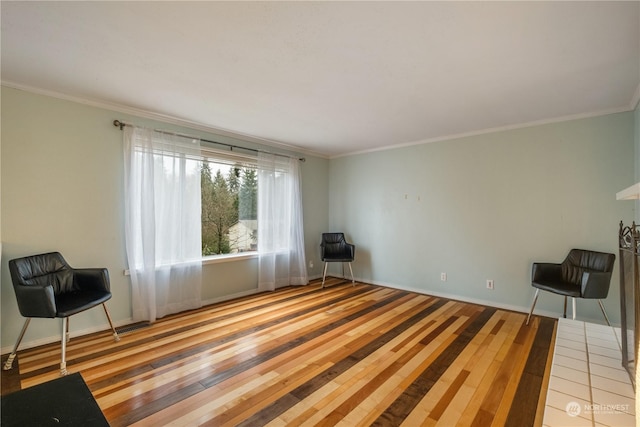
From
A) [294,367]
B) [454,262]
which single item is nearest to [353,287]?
[454,262]

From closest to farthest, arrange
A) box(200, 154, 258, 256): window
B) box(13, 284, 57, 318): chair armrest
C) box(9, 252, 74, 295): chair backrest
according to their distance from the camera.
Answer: box(13, 284, 57, 318): chair armrest < box(9, 252, 74, 295): chair backrest < box(200, 154, 258, 256): window

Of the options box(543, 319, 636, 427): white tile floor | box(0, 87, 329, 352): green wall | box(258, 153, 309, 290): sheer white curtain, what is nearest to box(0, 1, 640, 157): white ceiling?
box(0, 87, 329, 352): green wall

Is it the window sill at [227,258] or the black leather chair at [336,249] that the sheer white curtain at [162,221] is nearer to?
the window sill at [227,258]

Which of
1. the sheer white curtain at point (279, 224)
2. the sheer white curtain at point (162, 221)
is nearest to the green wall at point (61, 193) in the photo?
the sheer white curtain at point (162, 221)

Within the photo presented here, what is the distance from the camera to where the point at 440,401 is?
1.88 meters

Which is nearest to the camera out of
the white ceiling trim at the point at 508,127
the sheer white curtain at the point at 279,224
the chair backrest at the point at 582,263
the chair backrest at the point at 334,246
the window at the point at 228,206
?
the chair backrest at the point at 582,263

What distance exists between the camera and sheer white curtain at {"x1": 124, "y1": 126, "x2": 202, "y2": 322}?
3.20 metres

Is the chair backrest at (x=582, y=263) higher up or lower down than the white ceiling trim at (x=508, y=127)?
lower down

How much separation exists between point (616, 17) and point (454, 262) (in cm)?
307

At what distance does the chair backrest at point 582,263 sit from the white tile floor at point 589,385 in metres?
1.05

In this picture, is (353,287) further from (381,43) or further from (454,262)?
(381,43)

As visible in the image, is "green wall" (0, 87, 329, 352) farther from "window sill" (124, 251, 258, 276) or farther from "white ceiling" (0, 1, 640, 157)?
"window sill" (124, 251, 258, 276)

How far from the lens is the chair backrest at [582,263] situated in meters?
2.91

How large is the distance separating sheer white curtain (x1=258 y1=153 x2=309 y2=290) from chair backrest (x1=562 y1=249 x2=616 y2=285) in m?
3.46
